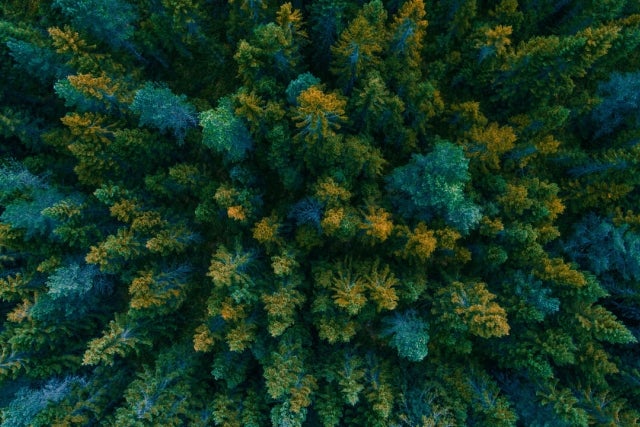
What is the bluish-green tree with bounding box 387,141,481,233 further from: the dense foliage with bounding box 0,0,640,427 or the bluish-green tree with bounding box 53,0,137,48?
the bluish-green tree with bounding box 53,0,137,48

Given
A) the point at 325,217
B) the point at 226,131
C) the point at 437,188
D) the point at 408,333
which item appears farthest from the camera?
the point at 325,217

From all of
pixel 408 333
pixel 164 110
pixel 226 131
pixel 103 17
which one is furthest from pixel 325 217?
pixel 103 17

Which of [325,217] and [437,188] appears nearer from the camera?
[437,188]

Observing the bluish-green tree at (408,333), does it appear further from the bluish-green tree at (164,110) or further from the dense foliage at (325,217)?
the bluish-green tree at (164,110)

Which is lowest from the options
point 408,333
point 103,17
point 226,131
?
point 408,333

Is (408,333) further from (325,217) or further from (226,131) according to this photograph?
(226,131)

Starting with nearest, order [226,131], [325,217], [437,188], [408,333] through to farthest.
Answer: [226,131], [437,188], [408,333], [325,217]

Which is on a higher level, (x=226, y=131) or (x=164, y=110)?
(x=164, y=110)

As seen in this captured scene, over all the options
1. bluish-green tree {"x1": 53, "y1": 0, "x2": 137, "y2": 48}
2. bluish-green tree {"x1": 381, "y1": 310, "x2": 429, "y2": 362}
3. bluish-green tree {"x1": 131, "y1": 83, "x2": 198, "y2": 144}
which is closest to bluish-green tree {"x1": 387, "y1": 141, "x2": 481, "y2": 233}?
bluish-green tree {"x1": 381, "y1": 310, "x2": 429, "y2": 362}

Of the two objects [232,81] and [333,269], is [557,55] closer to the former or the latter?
[333,269]

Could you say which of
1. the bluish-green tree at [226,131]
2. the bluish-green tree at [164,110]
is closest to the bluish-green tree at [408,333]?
the bluish-green tree at [226,131]
